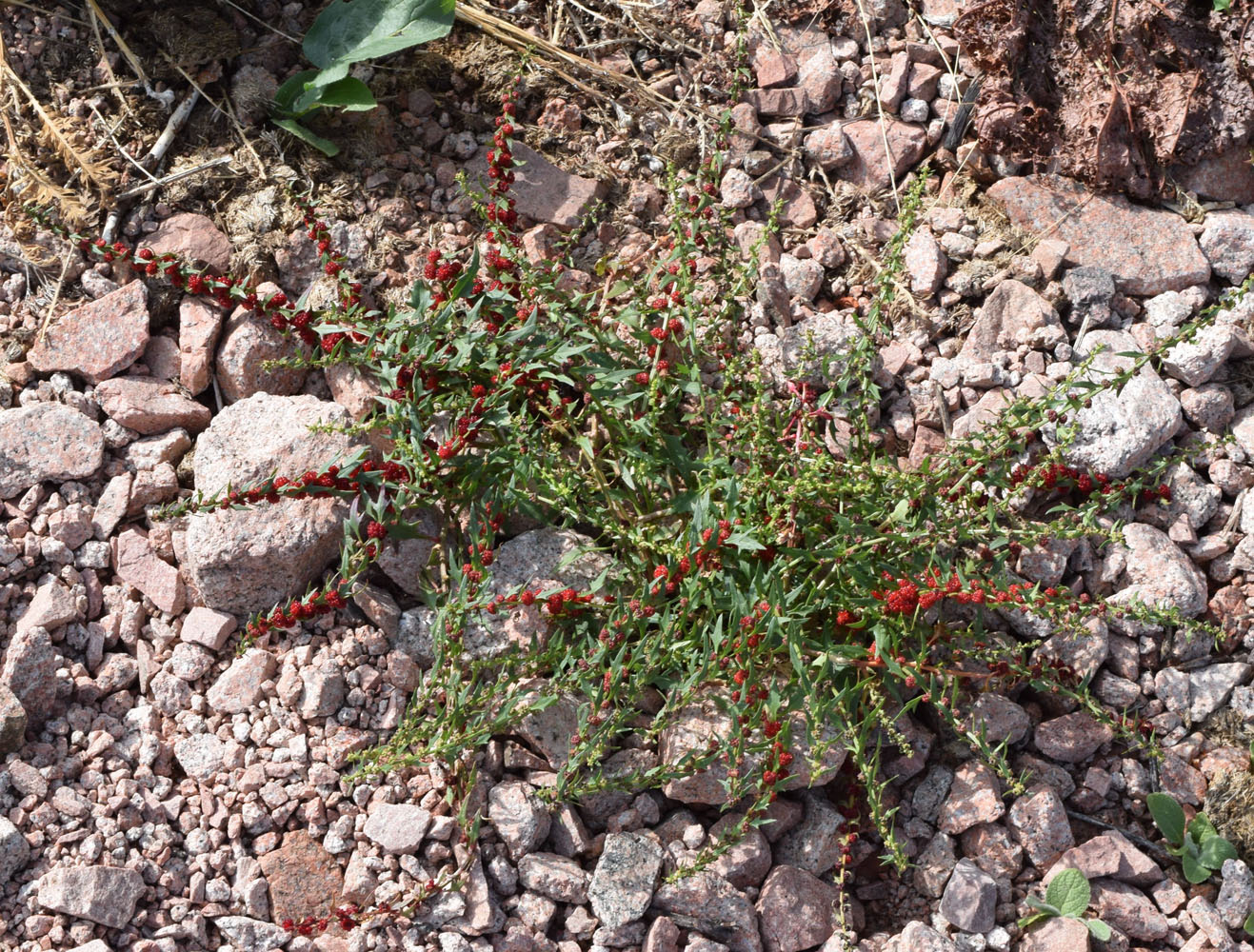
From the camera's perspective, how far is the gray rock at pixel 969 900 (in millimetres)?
2965

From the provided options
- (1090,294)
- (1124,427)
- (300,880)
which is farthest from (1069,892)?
(300,880)

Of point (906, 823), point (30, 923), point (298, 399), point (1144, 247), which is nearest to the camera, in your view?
point (30, 923)

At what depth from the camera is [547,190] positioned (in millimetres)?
3811

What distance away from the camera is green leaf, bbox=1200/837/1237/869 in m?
3.07

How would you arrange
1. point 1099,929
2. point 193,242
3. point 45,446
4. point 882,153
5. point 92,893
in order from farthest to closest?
point 882,153
point 193,242
point 45,446
point 1099,929
point 92,893

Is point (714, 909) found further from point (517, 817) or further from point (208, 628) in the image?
point (208, 628)

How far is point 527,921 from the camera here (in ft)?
9.65

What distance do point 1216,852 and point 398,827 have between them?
213cm

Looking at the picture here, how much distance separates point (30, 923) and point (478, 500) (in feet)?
4.90

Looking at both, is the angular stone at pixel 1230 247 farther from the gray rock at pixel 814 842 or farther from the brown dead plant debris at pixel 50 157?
the brown dead plant debris at pixel 50 157

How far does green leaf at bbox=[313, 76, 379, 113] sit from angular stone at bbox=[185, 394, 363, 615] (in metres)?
0.98

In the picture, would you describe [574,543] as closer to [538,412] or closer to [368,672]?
[538,412]

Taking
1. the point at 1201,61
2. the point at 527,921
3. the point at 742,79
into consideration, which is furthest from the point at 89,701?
the point at 1201,61

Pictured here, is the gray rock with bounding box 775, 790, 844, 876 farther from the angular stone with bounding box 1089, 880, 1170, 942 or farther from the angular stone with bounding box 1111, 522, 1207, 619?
the angular stone with bounding box 1111, 522, 1207, 619
